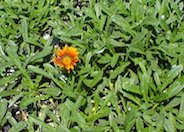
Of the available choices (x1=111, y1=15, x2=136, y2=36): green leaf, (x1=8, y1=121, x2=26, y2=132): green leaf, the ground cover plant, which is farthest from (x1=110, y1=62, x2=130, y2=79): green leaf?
(x1=8, y1=121, x2=26, y2=132): green leaf

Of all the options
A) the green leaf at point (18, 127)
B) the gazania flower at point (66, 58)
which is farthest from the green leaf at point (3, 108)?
the gazania flower at point (66, 58)

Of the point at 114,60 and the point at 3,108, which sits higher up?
the point at 114,60

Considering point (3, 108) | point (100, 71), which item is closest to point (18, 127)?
point (3, 108)

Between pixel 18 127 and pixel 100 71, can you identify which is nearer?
pixel 18 127

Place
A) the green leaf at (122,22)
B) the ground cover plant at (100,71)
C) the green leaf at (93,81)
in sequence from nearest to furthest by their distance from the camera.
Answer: the ground cover plant at (100,71)
the green leaf at (93,81)
the green leaf at (122,22)

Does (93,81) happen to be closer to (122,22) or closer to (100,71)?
(100,71)

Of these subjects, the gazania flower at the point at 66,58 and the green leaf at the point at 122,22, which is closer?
the gazania flower at the point at 66,58

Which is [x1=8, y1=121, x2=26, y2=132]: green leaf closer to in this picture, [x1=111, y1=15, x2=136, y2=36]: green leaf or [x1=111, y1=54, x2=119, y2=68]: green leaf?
[x1=111, y1=54, x2=119, y2=68]: green leaf

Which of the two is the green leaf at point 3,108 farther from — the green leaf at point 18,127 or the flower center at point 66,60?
the flower center at point 66,60

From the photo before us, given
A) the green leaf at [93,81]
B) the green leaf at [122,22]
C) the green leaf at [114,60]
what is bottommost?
the green leaf at [93,81]

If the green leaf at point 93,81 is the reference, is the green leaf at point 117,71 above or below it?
above
